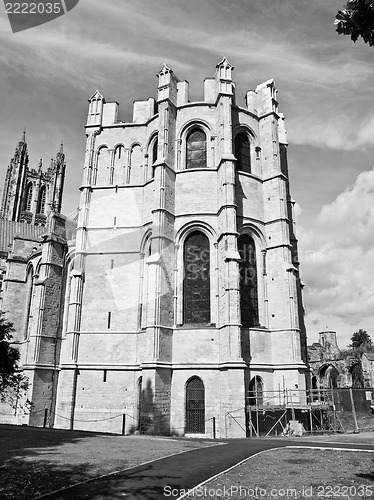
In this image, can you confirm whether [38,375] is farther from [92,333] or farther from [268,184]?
[268,184]

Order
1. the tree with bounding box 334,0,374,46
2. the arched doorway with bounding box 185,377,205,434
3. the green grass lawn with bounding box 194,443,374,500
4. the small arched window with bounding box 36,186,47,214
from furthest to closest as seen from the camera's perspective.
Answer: the small arched window with bounding box 36,186,47,214
the arched doorway with bounding box 185,377,205,434
the green grass lawn with bounding box 194,443,374,500
the tree with bounding box 334,0,374,46

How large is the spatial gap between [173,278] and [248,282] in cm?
428

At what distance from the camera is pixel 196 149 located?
25453 millimetres

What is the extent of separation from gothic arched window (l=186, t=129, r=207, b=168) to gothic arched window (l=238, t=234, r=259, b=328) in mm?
5353

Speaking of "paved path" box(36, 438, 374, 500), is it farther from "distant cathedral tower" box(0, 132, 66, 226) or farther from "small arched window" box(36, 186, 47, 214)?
"small arched window" box(36, 186, 47, 214)

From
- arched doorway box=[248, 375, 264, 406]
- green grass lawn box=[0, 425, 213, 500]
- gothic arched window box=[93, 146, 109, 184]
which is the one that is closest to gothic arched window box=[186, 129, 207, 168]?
gothic arched window box=[93, 146, 109, 184]

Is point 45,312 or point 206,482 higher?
point 45,312

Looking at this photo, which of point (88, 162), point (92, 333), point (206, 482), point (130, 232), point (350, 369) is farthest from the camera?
point (350, 369)

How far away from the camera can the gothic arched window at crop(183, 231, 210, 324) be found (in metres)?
22.2

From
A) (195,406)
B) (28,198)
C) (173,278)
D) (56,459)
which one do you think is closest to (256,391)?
(195,406)

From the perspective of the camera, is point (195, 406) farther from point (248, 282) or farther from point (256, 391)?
point (248, 282)

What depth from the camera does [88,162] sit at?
27.1m

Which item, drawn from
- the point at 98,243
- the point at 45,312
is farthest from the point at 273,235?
the point at 45,312

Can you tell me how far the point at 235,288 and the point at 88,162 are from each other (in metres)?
13.3
